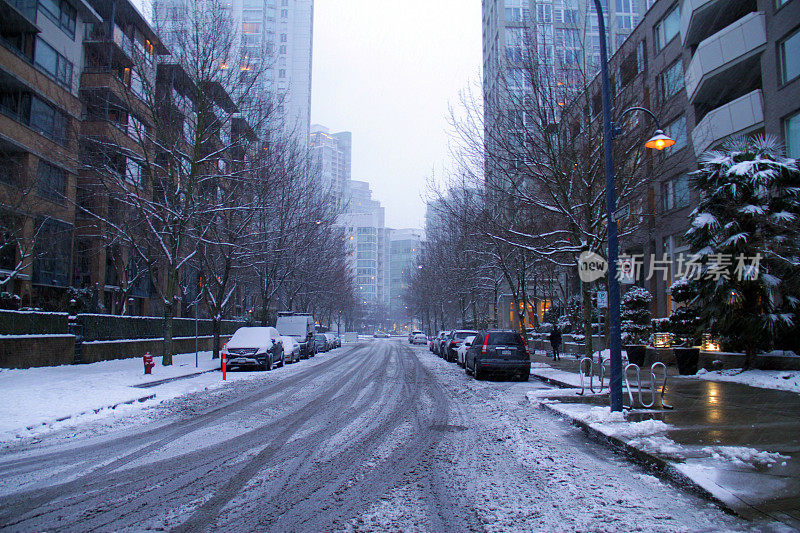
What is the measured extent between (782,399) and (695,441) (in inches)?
223

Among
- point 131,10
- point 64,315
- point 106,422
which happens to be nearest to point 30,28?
point 131,10

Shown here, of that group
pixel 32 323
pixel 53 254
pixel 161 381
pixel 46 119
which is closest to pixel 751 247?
pixel 161 381

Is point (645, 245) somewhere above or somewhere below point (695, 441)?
above

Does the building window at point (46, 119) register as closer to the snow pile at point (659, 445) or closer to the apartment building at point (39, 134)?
the apartment building at point (39, 134)

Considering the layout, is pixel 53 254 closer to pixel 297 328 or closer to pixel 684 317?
pixel 297 328

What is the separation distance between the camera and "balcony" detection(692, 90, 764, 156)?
2195 cm

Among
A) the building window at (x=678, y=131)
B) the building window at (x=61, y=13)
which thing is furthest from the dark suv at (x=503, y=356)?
the building window at (x=61, y=13)

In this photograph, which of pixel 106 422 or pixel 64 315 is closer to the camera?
pixel 106 422

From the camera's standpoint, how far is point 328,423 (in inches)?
382

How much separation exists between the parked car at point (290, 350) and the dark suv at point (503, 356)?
12.6 m

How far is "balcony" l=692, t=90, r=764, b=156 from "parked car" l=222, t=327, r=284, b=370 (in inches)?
800

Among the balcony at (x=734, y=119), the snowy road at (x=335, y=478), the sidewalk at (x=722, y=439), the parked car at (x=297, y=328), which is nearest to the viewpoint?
the snowy road at (x=335, y=478)

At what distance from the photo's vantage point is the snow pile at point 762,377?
522 inches

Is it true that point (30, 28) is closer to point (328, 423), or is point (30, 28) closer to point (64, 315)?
point (64, 315)
